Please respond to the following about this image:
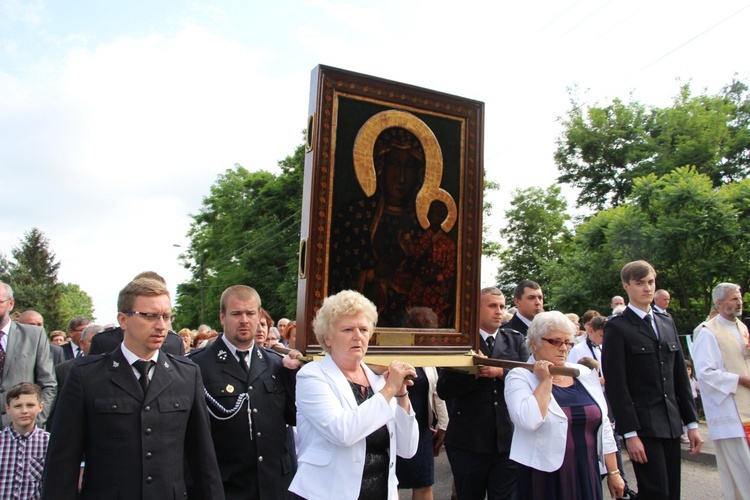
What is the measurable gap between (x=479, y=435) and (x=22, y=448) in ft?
11.6

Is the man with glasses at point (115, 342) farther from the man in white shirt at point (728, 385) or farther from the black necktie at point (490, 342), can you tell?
the man in white shirt at point (728, 385)

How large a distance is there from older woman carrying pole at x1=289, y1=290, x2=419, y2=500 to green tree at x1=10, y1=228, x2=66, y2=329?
198 feet

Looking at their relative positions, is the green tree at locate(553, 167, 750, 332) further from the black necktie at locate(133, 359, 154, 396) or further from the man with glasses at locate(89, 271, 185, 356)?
the black necktie at locate(133, 359, 154, 396)

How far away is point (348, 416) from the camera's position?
313 centimetres

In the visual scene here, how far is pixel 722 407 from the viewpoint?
6.09m

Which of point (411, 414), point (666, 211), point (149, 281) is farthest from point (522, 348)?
point (666, 211)

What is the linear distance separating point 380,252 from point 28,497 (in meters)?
3.34

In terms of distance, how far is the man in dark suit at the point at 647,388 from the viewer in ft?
17.0

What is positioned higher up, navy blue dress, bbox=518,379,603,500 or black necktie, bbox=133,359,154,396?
black necktie, bbox=133,359,154,396

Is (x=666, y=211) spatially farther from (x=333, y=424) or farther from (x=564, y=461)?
(x=333, y=424)

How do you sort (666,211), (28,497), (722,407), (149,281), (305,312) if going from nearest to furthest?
(149,281), (305,312), (28,497), (722,407), (666,211)

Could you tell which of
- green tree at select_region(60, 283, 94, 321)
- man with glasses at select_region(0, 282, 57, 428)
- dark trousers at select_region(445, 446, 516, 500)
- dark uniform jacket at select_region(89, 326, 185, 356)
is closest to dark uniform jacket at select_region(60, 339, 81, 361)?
man with glasses at select_region(0, 282, 57, 428)

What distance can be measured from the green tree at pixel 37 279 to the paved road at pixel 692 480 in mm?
56398

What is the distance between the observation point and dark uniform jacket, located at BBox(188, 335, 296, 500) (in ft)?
12.8
